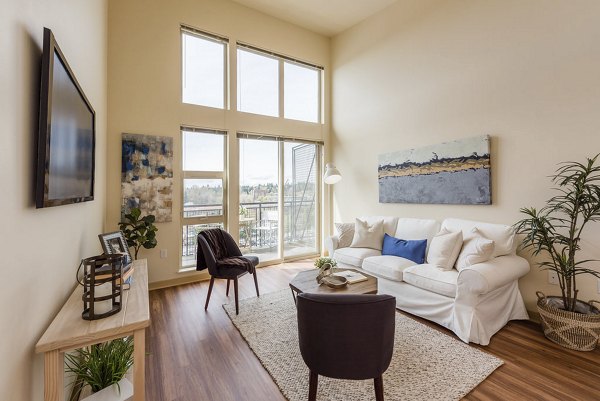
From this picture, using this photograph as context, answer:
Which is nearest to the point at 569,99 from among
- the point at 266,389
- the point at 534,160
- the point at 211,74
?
the point at 534,160

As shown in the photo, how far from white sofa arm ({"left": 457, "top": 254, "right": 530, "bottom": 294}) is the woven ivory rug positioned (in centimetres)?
50

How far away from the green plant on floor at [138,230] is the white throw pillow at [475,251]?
3532mm

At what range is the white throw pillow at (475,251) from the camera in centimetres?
252

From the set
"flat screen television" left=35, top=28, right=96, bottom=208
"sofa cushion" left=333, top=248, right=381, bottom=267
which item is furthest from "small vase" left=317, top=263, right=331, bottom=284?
"flat screen television" left=35, top=28, right=96, bottom=208

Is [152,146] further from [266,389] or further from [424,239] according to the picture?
[424,239]

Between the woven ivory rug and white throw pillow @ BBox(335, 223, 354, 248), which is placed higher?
white throw pillow @ BBox(335, 223, 354, 248)

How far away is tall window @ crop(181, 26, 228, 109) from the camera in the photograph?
400cm

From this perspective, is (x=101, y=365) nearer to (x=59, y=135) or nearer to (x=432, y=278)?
(x=59, y=135)

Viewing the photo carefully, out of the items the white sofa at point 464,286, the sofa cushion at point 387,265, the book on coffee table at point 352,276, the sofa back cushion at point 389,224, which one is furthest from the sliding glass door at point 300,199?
the book on coffee table at point 352,276

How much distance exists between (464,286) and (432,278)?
0.33 m

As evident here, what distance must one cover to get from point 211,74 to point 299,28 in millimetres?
1986

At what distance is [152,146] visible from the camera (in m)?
3.66

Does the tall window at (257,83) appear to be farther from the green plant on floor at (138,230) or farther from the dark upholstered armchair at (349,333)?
the dark upholstered armchair at (349,333)

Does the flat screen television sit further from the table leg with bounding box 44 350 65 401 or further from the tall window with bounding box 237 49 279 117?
the tall window with bounding box 237 49 279 117
